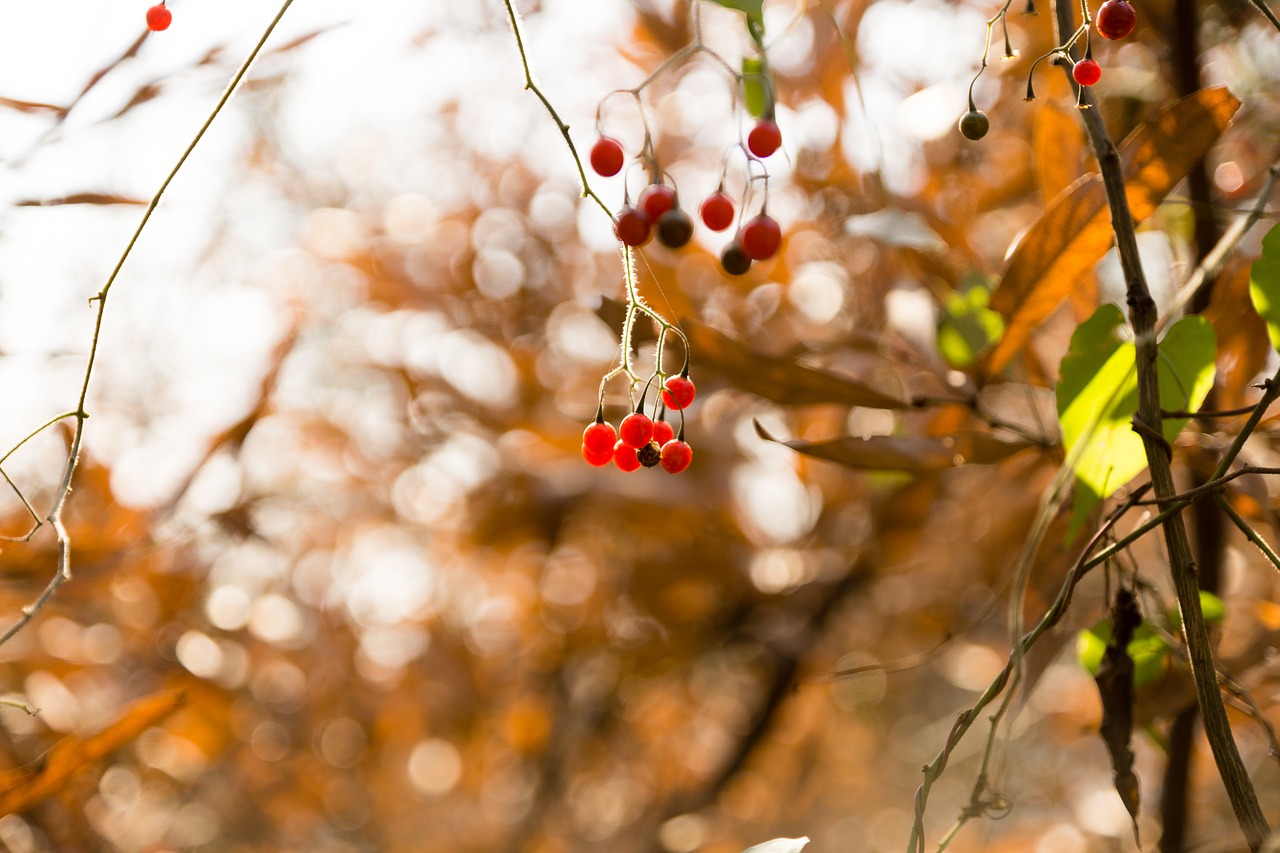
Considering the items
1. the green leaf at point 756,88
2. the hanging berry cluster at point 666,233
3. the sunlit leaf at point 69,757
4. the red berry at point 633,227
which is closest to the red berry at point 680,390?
the hanging berry cluster at point 666,233

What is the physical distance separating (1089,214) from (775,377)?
28cm

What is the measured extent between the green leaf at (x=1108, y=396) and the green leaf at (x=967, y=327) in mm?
260

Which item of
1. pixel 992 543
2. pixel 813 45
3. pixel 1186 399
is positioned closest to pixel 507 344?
pixel 813 45

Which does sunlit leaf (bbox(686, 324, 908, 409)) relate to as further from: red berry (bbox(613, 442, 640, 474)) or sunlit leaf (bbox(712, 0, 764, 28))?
sunlit leaf (bbox(712, 0, 764, 28))

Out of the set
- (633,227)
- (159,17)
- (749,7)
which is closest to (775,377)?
(633,227)

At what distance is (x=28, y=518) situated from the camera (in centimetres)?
161

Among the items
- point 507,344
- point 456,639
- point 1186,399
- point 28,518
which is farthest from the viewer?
point 456,639

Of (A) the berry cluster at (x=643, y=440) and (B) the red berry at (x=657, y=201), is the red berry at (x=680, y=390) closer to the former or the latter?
(A) the berry cluster at (x=643, y=440)

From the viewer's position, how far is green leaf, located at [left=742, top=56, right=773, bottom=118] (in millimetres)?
771

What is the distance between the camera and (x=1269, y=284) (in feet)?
1.92

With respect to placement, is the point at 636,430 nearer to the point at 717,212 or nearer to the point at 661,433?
the point at 661,433

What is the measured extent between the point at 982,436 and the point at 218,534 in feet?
3.65

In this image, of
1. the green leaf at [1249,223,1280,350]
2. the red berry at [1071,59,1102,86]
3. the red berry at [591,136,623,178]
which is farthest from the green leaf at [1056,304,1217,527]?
the red berry at [591,136,623,178]

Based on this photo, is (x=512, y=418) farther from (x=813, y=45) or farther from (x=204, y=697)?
(x=813, y=45)
